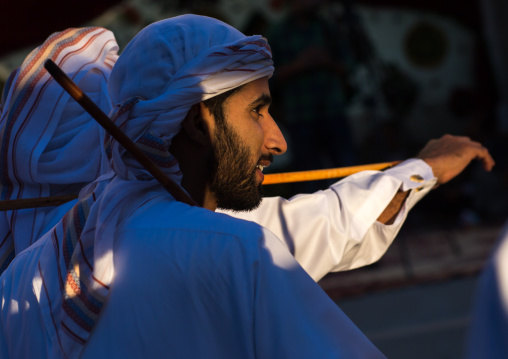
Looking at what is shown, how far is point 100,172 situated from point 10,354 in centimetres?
62

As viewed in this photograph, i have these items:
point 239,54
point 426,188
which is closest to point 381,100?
point 426,188

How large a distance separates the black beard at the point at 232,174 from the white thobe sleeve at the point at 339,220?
405 mm

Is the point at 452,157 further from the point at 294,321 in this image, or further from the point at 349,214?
the point at 294,321

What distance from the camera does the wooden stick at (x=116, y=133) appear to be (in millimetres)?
1637

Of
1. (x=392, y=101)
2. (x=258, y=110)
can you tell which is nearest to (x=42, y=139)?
(x=258, y=110)

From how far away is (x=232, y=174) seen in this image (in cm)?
184

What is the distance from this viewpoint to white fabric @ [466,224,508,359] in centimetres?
91

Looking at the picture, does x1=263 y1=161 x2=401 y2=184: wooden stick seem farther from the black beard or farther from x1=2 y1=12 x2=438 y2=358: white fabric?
x1=2 y1=12 x2=438 y2=358: white fabric

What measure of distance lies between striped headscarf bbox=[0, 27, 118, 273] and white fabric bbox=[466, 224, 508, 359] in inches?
52.3

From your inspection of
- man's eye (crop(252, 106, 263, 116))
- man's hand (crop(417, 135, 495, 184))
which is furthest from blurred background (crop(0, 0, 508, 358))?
man's eye (crop(252, 106, 263, 116))

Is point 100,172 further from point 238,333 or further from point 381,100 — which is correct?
point 381,100

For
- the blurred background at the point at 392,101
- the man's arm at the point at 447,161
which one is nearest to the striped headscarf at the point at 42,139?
the man's arm at the point at 447,161

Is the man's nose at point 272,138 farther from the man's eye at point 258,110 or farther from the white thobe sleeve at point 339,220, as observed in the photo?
the white thobe sleeve at point 339,220

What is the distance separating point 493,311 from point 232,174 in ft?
3.25
